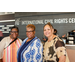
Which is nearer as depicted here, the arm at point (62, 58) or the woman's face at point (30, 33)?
the arm at point (62, 58)

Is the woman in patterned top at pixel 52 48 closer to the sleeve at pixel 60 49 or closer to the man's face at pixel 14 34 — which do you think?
the sleeve at pixel 60 49

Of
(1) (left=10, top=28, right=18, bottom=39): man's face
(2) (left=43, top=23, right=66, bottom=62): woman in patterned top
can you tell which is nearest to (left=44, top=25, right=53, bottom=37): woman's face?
(2) (left=43, top=23, right=66, bottom=62): woman in patterned top

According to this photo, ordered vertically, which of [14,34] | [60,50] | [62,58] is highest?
[14,34]

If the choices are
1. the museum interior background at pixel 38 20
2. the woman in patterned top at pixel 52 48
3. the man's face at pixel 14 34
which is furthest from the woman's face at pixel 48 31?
the man's face at pixel 14 34

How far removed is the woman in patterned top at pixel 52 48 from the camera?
120 cm

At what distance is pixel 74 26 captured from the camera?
1.56 m

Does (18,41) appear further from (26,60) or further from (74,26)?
(74,26)

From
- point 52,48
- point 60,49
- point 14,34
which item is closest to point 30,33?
point 14,34

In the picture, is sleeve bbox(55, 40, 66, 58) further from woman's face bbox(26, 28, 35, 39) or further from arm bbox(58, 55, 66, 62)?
woman's face bbox(26, 28, 35, 39)

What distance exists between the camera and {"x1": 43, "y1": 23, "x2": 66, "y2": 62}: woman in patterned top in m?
1.20

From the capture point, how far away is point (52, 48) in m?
1.24

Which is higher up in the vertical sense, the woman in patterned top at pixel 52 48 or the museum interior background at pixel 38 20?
the museum interior background at pixel 38 20

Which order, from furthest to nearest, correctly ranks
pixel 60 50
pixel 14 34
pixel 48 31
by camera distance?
pixel 14 34 < pixel 48 31 < pixel 60 50

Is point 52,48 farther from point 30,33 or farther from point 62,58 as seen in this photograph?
point 30,33
